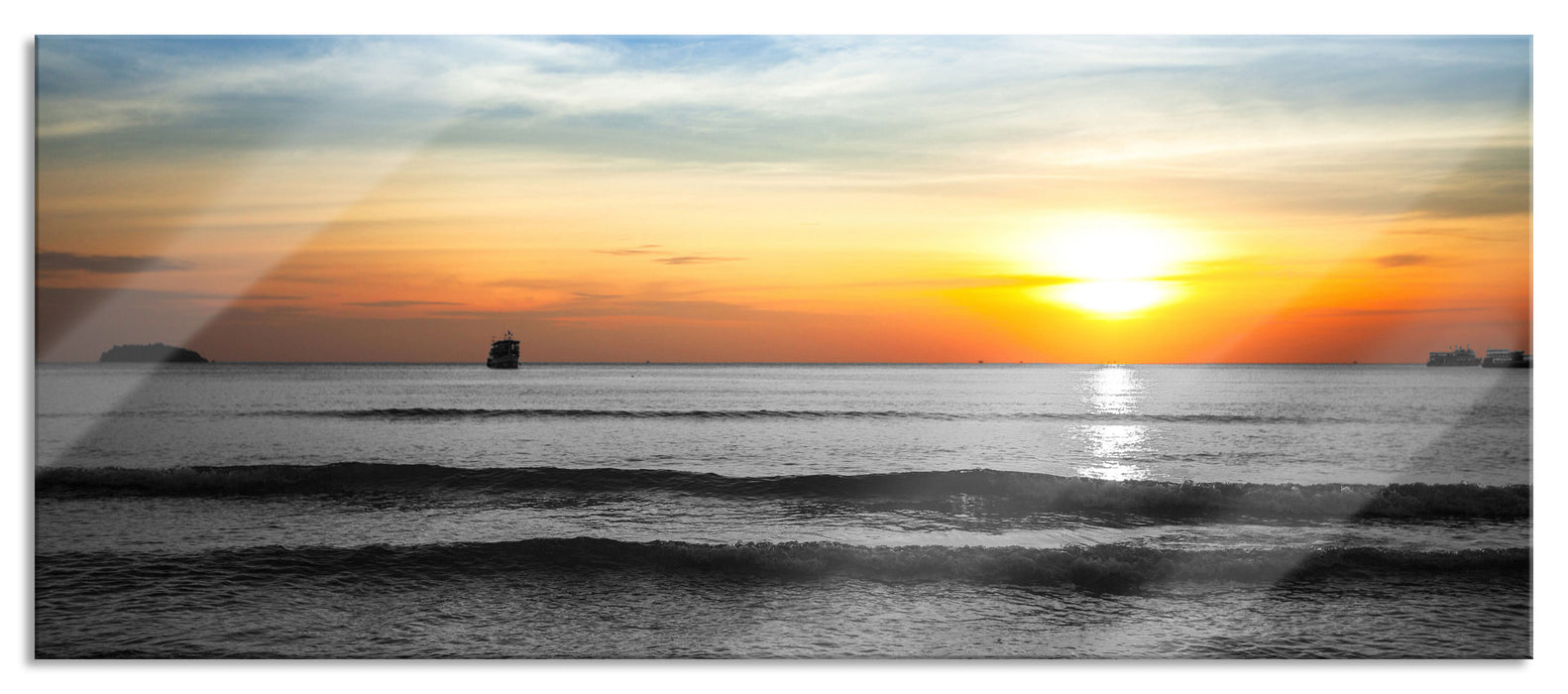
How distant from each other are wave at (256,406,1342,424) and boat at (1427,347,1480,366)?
7485 millimetres

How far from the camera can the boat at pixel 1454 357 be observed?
6.20m

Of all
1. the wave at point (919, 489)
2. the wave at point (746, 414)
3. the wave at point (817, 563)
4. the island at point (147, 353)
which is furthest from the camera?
the wave at point (746, 414)

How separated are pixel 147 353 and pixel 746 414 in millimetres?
11904

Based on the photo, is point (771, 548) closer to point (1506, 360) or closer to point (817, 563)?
point (817, 563)

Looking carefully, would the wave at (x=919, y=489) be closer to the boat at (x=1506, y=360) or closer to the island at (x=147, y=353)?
the island at (x=147, y=353)

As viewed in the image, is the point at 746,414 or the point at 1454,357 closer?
the point at 1454,357

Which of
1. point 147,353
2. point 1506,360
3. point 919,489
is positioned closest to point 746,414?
point 919,489

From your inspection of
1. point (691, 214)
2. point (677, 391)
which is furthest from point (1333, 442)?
point (677, 391)

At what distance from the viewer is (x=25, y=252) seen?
4.07 meters

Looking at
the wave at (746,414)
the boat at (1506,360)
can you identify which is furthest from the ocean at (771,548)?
the wave at (746,414)

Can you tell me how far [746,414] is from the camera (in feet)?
56.4

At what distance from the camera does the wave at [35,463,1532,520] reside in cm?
666

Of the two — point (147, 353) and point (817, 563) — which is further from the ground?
point (147, 353)

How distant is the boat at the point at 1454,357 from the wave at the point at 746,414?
7.49 m
